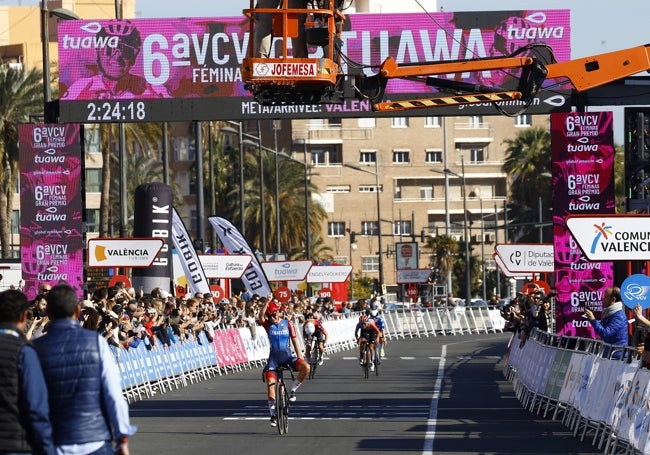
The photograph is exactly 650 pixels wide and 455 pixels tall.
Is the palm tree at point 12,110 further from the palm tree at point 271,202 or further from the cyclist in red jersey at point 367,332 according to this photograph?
the palm tree at point 271,202

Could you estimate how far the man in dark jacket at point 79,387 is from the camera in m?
9.58

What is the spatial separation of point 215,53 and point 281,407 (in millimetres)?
12055

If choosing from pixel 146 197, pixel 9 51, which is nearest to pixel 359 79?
pixel 146 197

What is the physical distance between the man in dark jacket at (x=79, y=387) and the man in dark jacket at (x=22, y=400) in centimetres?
24

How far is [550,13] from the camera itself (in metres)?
30.3

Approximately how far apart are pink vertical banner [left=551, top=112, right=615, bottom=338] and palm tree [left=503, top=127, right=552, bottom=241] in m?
73.3

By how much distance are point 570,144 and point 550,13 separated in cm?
335

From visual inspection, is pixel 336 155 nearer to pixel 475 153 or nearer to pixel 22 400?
pixel 475 153

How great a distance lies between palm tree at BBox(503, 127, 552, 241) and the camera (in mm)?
104000

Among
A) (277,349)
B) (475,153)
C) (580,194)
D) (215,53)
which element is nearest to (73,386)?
(277,349)

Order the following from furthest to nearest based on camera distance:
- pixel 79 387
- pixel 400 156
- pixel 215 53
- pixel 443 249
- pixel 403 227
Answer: pixel 400 156
pixel 403 227
pixel 443 249
pixel 215 53
pixel 79 387

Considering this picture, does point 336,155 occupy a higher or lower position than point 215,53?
higher

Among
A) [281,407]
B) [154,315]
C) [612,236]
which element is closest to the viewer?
[281,407]

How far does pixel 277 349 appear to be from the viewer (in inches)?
862
